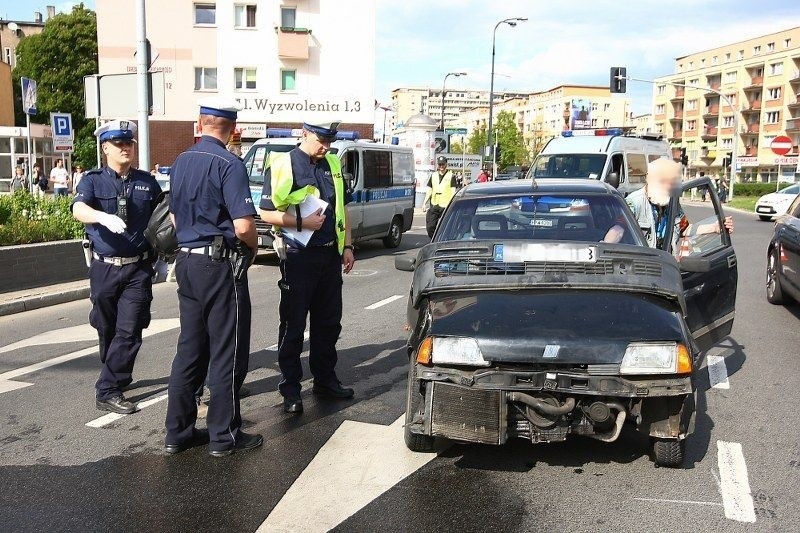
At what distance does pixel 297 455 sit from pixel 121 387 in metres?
1.76

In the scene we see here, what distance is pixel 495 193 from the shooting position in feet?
18.6

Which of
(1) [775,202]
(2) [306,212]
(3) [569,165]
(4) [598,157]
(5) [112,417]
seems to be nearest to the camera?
(2) [306,212]

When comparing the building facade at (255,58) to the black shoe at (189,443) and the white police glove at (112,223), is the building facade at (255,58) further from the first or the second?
the black shoe at (189,443)

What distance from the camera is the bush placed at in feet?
33.3

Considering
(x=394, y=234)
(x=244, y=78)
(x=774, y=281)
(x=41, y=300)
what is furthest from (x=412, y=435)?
(x=244, y=78)

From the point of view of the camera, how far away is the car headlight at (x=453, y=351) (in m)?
3.90

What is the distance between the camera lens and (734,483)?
4047 mm

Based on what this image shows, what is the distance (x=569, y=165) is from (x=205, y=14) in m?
25.8

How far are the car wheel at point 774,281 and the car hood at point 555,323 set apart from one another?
6.38 metres

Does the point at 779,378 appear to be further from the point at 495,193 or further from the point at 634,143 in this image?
the point at 634,143

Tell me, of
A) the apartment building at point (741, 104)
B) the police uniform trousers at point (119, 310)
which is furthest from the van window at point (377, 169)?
the apartment building at point (741, 104)

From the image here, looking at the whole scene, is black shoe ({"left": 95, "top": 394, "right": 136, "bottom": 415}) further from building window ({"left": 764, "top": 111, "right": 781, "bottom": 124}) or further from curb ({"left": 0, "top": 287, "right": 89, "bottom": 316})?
building window ({"left": 764, "top": 111, "right": 781, "bottom": 124})

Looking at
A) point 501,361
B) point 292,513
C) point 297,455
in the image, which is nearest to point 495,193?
point 501,361

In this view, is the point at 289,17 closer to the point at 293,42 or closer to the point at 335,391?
the point at 293,42
